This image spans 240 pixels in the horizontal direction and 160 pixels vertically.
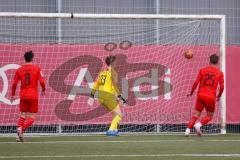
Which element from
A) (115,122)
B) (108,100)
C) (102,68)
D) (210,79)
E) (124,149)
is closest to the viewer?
(124,149)

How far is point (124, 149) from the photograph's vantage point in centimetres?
1477

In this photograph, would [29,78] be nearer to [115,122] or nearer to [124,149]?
[115,122]

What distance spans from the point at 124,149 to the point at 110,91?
520 centimetres

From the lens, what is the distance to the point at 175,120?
850 inches

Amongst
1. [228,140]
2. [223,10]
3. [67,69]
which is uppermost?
[223,10]

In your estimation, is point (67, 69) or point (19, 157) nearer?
point (19, 157)

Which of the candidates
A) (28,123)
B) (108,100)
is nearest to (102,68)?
(108,100)

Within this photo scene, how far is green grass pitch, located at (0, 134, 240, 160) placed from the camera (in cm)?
1318

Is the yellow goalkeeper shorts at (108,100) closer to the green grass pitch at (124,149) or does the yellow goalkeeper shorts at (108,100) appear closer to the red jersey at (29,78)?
the green grass pitch at (124,149)

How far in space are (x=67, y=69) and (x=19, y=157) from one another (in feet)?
27.2

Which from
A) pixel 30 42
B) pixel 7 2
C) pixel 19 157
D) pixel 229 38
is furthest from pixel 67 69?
pixel 19 157

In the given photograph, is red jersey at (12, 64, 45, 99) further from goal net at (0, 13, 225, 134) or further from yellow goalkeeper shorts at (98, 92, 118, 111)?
goal net at (0, 13, 225, 134)

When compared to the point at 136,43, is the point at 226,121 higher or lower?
lower

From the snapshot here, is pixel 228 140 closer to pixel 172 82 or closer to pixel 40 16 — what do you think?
pixel 172 82
